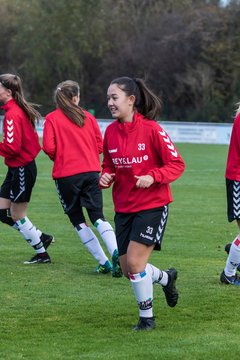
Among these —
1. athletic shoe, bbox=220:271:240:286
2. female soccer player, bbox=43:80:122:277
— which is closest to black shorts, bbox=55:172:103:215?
female soccer player, bbox=43:80:122:277

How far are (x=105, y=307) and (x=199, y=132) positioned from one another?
34.9 meters

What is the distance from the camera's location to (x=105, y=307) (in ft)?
25.5

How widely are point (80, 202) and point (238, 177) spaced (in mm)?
1856

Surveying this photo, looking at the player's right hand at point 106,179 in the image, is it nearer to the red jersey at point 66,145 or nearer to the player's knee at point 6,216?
the red jersey at point 66,145

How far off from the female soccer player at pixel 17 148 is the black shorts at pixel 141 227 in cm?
288

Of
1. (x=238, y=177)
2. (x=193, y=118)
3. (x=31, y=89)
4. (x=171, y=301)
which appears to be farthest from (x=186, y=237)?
(x=31, y=89)

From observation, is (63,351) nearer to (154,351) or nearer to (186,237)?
(154,351)

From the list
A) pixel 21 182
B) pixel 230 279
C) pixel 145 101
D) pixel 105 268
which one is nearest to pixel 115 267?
pixel 105 268

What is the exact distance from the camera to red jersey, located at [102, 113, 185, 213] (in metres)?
6.94

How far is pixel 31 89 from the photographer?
210 ft

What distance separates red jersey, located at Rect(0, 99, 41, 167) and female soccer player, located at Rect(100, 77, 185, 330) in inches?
108

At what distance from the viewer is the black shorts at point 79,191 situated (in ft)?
30.7

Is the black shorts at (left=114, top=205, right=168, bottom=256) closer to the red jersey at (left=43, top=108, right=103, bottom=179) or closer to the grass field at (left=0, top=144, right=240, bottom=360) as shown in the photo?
the grass field at (left=0, top=144, right=240, bottom=360)

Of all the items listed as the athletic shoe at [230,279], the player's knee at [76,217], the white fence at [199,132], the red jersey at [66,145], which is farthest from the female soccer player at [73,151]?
the white fence at [199,132]
